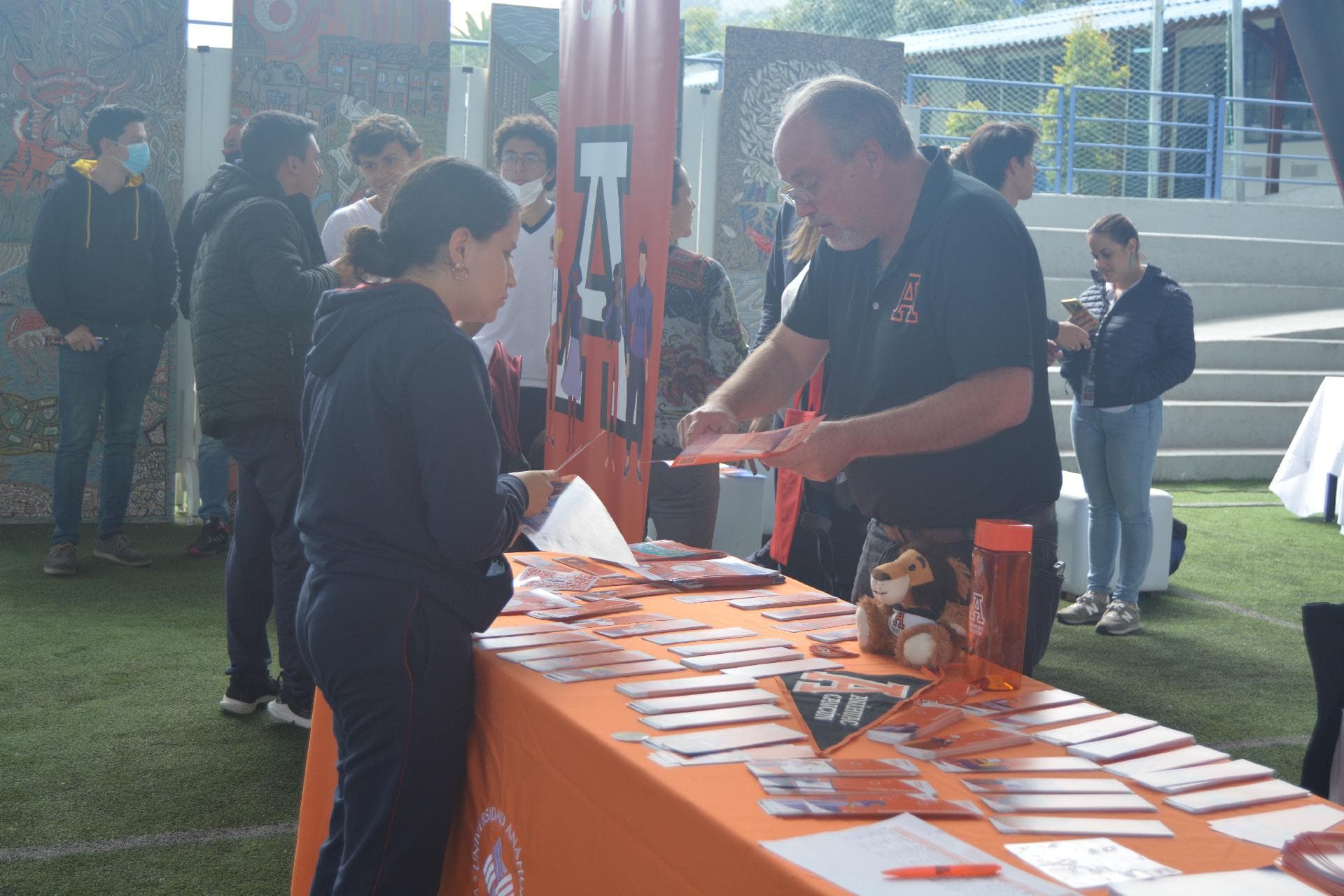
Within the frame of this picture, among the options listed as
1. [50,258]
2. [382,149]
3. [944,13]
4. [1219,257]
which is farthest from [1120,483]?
[944,13]

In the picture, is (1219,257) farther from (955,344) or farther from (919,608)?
(919,608)

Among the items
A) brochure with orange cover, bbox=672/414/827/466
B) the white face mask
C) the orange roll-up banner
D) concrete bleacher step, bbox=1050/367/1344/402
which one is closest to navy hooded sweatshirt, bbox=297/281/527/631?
brochure with orange cover, bbox=672/414/827/466

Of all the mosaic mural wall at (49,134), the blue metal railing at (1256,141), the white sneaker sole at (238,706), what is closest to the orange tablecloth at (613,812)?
the white sneaker sole at (238,706)

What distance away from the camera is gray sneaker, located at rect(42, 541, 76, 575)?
500cm

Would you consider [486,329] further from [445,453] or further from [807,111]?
[445,453]

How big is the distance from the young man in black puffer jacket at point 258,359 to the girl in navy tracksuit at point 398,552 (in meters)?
1.57

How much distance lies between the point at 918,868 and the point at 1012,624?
0.64m

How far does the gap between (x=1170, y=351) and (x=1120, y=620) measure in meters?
1.07

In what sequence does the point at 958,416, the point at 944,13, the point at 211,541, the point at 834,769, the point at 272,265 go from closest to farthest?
the point at 834,769
the point at 958,416
the point at 272,265
the point at 211,541
the point at 944,13

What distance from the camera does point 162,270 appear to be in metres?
5.34

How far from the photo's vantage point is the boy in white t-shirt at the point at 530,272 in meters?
3.89

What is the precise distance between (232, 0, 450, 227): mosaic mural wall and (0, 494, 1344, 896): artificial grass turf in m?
2.05

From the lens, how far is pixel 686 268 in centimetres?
363

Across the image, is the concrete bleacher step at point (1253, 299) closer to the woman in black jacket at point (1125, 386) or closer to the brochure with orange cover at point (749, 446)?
the woman in black jacket at point (1125, 386)
